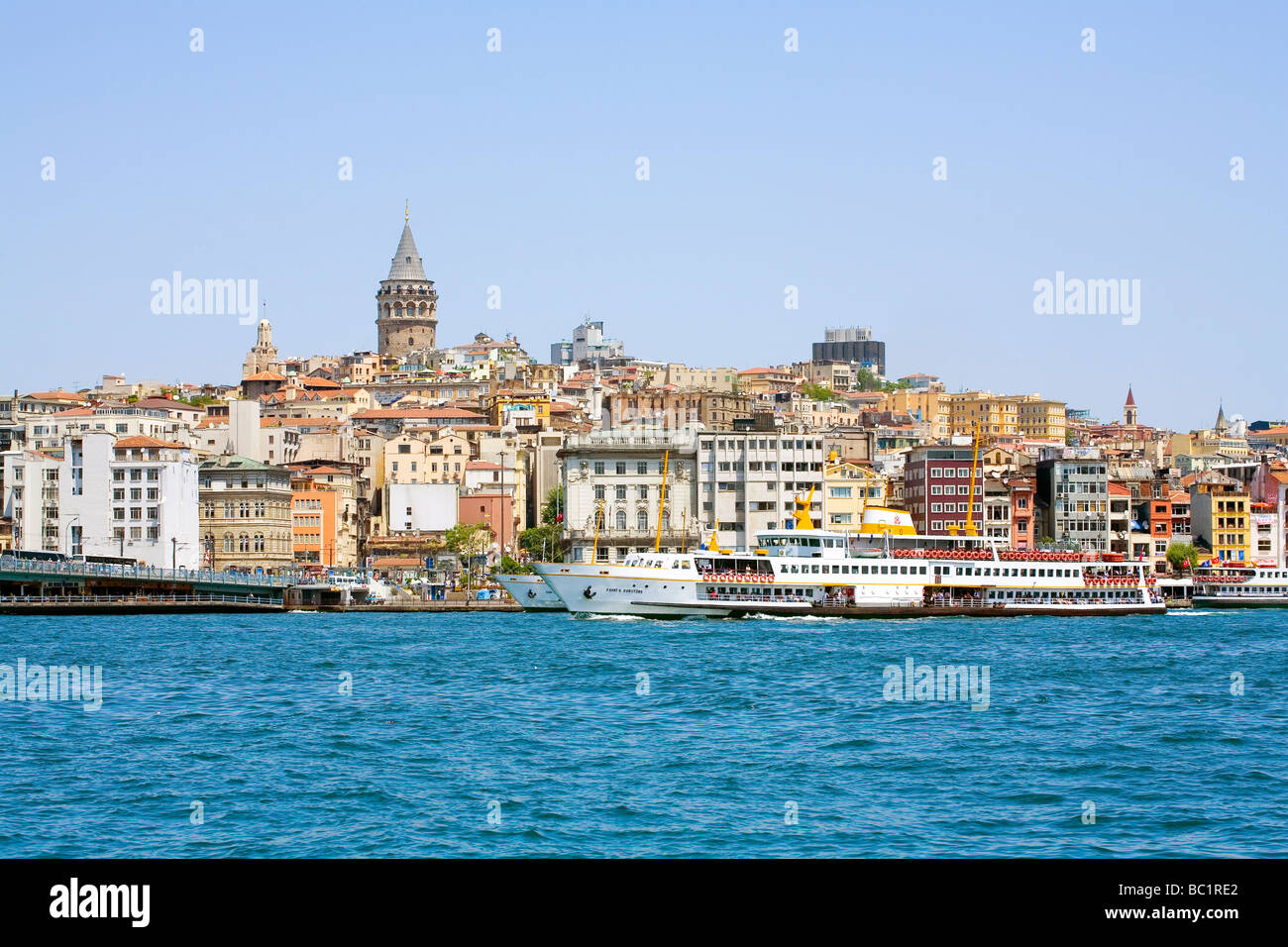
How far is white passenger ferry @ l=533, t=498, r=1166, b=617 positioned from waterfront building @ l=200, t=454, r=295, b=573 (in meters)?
37.5

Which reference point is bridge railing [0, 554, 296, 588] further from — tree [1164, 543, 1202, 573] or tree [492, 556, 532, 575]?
tree [1164, 543, 1202, 573]

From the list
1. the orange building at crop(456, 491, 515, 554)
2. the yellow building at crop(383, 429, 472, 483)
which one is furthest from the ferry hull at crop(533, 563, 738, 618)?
the yellow building at crop(383, 429, 472, 483)

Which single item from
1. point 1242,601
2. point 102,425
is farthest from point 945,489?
point 102,425

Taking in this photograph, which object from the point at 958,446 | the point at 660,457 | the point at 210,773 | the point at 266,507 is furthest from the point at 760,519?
the point at 210,773

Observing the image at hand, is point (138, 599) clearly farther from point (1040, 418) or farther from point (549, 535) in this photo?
point (1040, 418)

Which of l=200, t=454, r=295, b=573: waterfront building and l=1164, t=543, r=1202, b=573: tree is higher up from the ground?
l=200, t=454, r=295, b=573: waterfront building

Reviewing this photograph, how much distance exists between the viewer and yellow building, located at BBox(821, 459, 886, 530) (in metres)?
89.1

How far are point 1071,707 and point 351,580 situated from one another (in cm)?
5503

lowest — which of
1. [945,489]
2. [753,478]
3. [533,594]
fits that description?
[533,594]

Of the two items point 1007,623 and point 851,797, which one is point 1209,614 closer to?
point 1007,623

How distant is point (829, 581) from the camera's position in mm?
63281

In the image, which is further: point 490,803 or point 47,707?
point 47,707

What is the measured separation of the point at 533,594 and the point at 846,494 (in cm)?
2490

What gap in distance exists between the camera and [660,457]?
8588 cm
